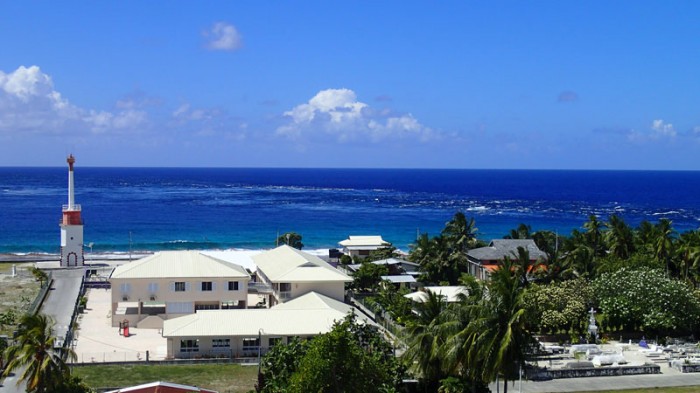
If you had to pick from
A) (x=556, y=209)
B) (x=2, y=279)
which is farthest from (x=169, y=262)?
(x=556, y=209)

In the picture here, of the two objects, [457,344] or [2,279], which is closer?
[457,344]

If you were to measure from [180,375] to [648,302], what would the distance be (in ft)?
81.6

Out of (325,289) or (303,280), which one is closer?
(303,280)

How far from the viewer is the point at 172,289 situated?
154 ft

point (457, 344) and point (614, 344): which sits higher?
point (457, 344)

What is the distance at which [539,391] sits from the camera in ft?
105

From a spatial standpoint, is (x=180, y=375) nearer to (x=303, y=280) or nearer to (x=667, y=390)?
(x=303, y=280)

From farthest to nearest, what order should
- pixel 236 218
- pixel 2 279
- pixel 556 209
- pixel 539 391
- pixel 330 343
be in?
pixel 556 209 → pixel 236 218 → pixel 2 279 → pixel 539 391 → pixel 330 343

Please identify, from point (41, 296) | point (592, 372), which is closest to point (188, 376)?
point (592, 372)

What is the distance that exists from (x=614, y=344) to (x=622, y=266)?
862 centimetres

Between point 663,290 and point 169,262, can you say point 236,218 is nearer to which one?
point 169,262

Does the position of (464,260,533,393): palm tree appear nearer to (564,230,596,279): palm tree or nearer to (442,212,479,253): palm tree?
(564,230,596,279): palm tree

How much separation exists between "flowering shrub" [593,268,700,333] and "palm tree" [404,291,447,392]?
1648cm

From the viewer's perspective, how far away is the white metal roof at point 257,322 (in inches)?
1476
